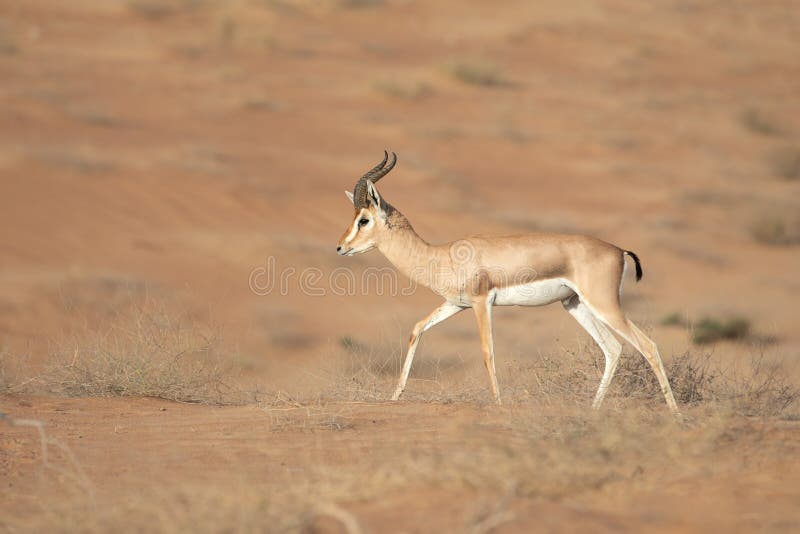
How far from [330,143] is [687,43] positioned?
27.2 metres

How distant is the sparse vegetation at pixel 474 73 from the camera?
3803 centimetres

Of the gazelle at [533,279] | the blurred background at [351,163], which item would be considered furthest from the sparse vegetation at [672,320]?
the gazelle at [533,279]

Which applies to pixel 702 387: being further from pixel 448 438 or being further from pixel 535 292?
pixel 448 438

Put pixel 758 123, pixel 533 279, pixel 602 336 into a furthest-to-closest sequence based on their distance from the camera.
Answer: pixel 758 123 → pixel 602 336 → pixel 533 279

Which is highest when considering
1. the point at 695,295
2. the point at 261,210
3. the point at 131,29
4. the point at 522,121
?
the point at 131,29

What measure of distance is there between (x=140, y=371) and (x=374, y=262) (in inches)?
456

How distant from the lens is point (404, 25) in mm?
50812

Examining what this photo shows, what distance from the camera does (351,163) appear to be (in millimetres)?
27203

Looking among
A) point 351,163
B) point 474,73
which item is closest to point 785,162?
point 474,73

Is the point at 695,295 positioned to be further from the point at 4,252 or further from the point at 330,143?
the point at 4,252

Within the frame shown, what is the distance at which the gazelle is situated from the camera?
30.1 ft

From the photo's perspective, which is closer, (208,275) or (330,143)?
(208,275)

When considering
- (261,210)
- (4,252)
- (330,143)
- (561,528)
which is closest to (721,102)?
(330,143)

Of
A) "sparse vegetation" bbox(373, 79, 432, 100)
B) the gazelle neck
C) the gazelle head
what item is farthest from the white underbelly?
Result: "sparse vegetation" bbox(373, 79, 432, 100)
